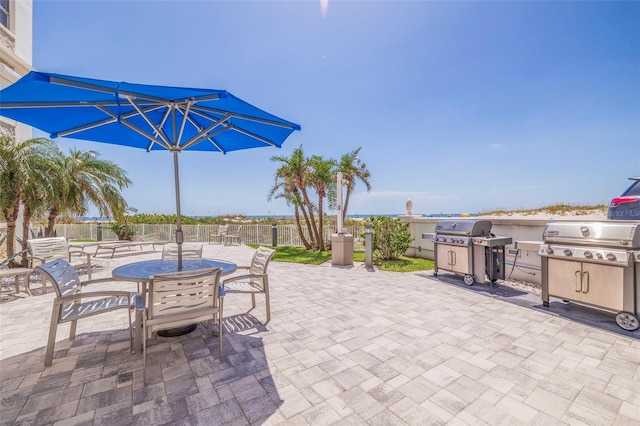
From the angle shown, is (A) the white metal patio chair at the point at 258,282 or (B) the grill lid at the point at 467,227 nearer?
(A) the white metal patio chair at the point at 258,282

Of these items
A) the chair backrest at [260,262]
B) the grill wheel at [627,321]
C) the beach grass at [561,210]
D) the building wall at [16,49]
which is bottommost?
the grill wheel at [627,321]

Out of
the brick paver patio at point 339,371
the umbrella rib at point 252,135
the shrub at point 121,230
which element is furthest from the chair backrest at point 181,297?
the shrub at point 121,230

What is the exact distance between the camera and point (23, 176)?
5.64 meters

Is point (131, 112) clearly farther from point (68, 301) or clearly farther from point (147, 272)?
point (68, 301)

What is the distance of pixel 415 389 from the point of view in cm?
202

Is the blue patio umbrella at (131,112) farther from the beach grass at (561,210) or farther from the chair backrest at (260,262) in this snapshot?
the beach grass at (561,210)

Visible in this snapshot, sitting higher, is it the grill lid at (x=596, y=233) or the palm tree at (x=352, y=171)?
the palm tree at (x=352, y=171)

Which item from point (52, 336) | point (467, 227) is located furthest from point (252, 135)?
point (467, 227)

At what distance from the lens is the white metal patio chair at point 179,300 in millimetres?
2121

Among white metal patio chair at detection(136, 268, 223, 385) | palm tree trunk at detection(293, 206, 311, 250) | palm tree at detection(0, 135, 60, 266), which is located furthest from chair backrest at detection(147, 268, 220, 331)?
palm tree trunk at detection(293, 206, 311, 250)

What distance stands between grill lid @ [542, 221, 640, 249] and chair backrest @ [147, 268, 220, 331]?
452cm

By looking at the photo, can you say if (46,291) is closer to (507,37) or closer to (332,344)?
(332,344)

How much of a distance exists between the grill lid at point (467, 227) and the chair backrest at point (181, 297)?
15.3ft

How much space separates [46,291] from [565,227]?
8.69 m
